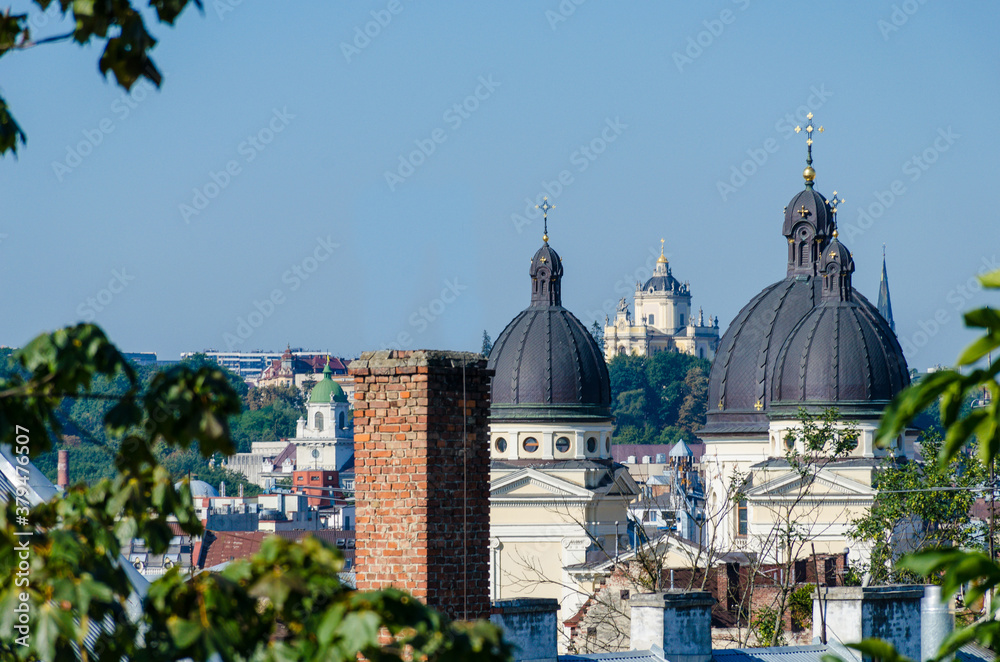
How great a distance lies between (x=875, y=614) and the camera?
15500mm

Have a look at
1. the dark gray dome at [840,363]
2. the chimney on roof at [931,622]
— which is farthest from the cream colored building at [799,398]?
the chimney on roof at [931,622]

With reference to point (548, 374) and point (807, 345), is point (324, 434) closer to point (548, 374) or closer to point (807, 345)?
point (548, 374)

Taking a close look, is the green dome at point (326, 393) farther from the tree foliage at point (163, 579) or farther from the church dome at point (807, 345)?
the tree foliage at point (163, 579)

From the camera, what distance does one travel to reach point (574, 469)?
53375 mm

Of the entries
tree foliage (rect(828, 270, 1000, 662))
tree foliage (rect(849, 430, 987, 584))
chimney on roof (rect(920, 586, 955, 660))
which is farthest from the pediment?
tree foliage (rect(828, 270, 1000, 662))

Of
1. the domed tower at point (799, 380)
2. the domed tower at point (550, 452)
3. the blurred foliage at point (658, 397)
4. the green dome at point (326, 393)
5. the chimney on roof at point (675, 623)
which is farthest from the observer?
the blurred foliage at point (658, 397)

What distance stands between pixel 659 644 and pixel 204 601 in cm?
963

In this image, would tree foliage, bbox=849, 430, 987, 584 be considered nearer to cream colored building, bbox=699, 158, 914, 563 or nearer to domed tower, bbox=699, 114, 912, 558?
cream colored building, bbox=699, 158, 914, 563

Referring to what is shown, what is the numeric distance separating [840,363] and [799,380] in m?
1.35

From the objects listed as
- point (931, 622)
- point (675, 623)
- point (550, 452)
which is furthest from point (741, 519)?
point (675, 623)

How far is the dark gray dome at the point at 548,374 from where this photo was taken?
54031 mm

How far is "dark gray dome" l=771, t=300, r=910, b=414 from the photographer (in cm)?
5016

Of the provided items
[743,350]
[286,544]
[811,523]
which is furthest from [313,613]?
[743,350]

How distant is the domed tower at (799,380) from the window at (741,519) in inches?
1.2
